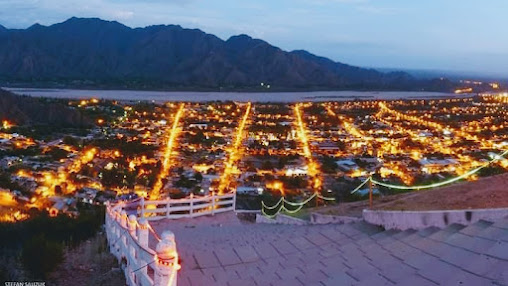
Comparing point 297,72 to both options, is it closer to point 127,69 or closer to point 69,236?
point 127,69

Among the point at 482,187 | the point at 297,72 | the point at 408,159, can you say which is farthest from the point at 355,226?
the point at 297,72

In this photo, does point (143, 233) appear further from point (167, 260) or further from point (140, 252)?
point (167, 260)

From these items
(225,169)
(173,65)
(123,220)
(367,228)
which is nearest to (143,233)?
(123,220)

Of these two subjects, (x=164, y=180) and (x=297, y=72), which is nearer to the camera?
(x=164, y=180)

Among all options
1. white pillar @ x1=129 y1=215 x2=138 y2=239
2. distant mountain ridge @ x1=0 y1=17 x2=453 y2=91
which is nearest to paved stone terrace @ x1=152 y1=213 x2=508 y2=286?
white pillar @ x1=129 y1=215 x2=138 y2=239

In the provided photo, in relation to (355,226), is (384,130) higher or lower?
lower

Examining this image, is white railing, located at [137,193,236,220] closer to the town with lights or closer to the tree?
the town with lights
